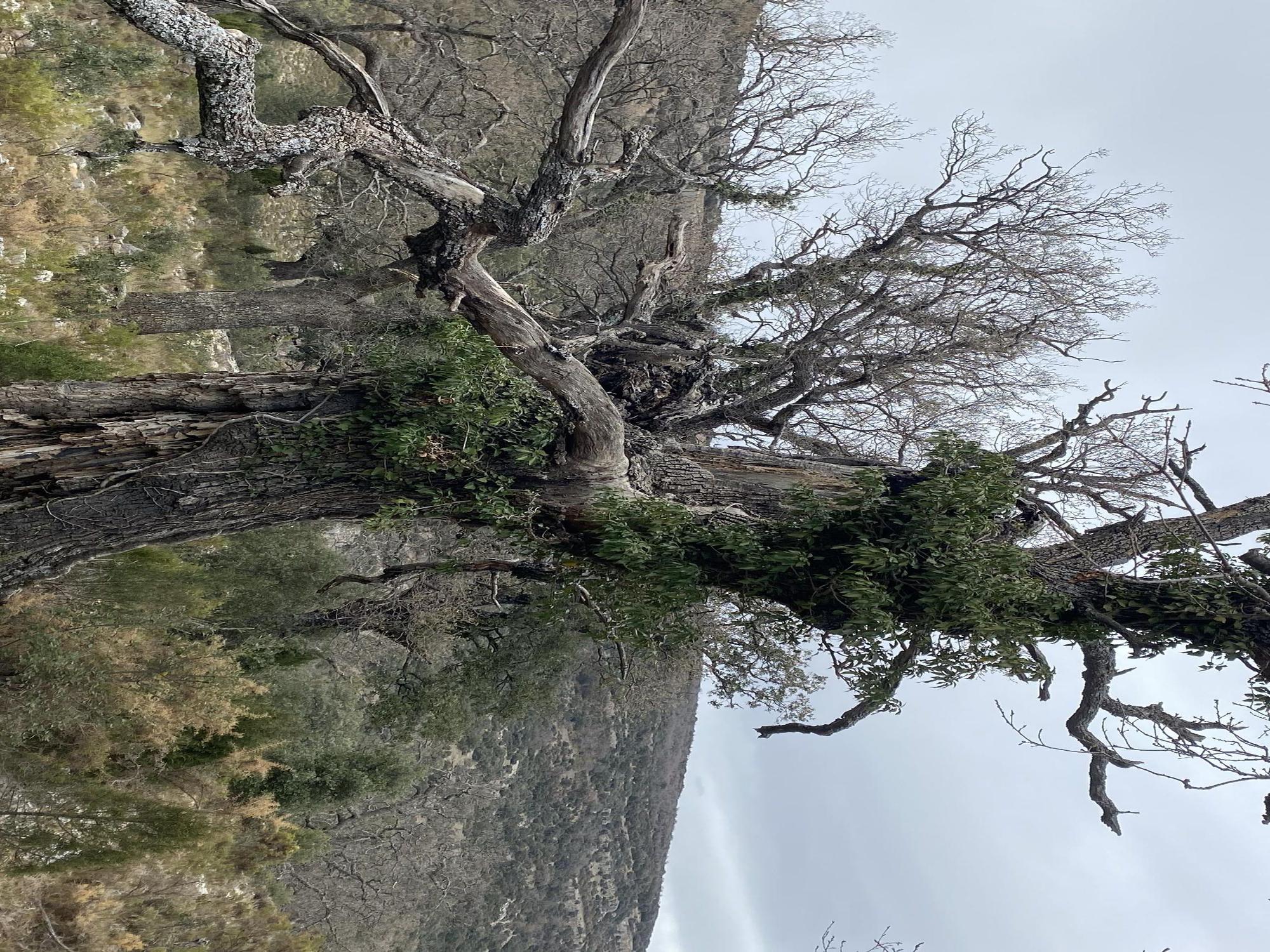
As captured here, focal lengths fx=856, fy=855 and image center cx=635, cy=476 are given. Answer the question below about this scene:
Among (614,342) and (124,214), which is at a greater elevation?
(124,214)

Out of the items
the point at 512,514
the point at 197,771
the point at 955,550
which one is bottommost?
the point at 955,550

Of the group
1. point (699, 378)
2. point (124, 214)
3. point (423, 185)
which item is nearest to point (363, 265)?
point (124, 214)

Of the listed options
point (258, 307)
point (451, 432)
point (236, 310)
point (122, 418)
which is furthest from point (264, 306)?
point (451, 432)

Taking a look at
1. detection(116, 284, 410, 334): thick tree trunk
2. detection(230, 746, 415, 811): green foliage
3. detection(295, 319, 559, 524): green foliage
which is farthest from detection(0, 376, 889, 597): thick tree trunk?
detection(230, 746, 415, 811): green foliage

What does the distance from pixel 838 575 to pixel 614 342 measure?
532 cm

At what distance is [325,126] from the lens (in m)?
7.44

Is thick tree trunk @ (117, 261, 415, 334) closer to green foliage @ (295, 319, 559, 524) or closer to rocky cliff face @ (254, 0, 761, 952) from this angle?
rocky cliff face @ (254, 0, 761, 952)

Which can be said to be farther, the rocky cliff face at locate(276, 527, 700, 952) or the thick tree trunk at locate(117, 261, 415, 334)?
the rocky cliff face at locate(276, 527, 700, 952)

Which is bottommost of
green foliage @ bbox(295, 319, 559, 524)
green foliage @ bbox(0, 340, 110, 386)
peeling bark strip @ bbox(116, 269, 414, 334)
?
green foliage @ bbox(295, 319, 559, 524)

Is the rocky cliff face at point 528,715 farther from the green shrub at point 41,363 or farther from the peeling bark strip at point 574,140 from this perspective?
the peeling bark strip at point 574,140

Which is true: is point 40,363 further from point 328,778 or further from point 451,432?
point 328,778

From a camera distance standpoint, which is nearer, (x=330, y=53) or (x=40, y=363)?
(x=330, y=53)

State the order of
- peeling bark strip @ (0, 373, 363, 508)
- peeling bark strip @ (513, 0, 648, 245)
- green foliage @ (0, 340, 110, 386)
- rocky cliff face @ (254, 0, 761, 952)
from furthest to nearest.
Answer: rocky cliff face @ (254, 0, 761, 952)
green foliage @ (0, 340, 110, 386)
peeling bark strip @ (0, 373, 363, 508)
peeling bark strip @ (513, 0, 648, 245)

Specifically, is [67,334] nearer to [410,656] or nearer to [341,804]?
[410,656]
